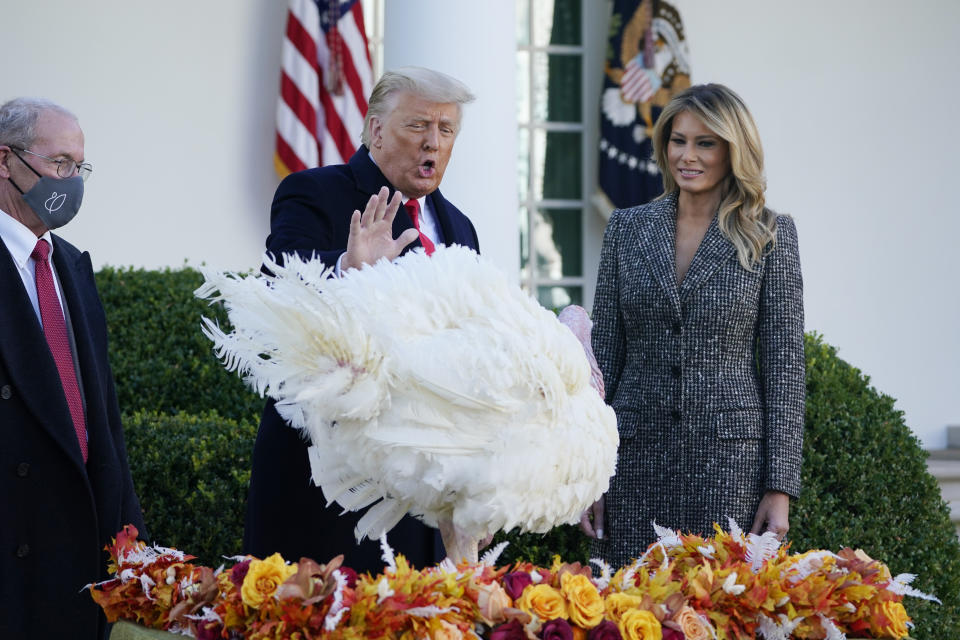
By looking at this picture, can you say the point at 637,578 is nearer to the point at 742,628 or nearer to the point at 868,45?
the point at 742,628

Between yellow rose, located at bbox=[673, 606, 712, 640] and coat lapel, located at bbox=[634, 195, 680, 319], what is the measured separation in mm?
1136

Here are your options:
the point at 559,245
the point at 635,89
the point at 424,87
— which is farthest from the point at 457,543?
the point at 559,245

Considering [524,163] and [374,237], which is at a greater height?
[524,163]

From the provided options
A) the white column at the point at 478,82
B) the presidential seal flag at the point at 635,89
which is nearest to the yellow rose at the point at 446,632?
the white column at the point at 478,82

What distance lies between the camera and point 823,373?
4168 millimetres

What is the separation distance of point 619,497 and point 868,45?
17.9 ft

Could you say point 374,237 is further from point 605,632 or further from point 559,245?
point 559,245

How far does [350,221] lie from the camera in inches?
88.4

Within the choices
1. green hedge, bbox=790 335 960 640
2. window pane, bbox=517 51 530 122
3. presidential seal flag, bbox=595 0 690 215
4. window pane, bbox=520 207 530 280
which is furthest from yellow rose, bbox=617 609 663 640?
window pane, bbox=517 51 530 122

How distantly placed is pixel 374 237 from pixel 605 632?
27.4 inches

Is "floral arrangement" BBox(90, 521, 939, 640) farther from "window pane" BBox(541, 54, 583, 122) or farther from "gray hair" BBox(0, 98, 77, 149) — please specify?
"window pane" BBox(541, 54, 583, 122)

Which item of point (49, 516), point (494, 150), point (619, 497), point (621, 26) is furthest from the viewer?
point (621, 26)

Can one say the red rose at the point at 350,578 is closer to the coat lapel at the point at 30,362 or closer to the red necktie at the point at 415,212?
the red necktie at the point at 415,212

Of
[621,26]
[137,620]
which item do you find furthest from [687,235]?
A: [621,26]
